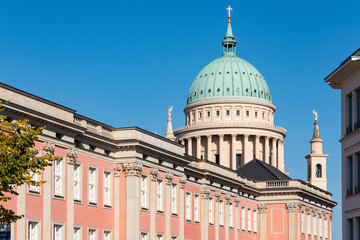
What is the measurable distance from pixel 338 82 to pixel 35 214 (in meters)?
21.0

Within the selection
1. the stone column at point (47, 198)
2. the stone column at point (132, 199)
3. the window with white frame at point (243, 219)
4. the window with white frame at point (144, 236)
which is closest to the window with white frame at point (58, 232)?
the stone column at point (47, 198)

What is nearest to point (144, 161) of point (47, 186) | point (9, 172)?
point (47, 186)

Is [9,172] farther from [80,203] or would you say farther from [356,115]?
[80,203]

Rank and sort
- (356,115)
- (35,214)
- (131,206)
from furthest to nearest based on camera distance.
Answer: (131,206) < (35,214) < (356,115)

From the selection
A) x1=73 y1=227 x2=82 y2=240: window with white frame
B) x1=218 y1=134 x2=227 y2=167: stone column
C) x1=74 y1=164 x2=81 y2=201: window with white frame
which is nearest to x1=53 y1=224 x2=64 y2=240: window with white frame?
x1=73 y1=227 x2=82 y2=240: window with white frame

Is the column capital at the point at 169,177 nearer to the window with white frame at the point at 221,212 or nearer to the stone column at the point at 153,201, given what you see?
the stone column at the point at 153,201

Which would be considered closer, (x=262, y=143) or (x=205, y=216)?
(x=205, y=216)

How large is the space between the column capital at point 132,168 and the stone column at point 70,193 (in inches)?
322

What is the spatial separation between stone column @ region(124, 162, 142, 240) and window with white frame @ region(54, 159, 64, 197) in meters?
9.46

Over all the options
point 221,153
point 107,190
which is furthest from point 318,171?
point 107,190

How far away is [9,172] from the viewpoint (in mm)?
39438

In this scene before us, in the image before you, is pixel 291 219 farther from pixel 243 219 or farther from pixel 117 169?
pixel 117 169

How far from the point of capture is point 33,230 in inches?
2391

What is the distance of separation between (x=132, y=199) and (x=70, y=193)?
8.50 m
